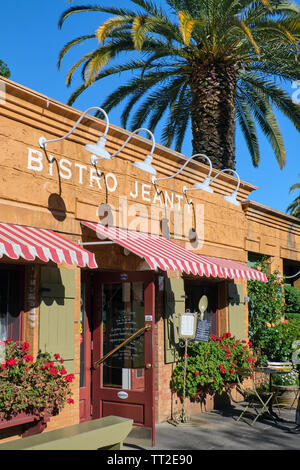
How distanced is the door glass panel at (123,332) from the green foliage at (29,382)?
1.20 m

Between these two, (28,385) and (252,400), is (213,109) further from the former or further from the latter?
(28,385)

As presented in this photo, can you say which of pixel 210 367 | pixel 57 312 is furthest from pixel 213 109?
pixel 57 312

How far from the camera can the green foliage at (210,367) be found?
8.94 metres

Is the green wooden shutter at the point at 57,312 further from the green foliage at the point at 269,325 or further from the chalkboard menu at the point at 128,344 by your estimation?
the green foliage at the point at 269,325

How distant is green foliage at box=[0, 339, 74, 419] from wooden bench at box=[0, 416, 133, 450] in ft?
4.98

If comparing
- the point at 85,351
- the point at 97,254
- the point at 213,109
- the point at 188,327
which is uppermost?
the point at 213,109

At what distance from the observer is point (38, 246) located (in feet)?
19.5

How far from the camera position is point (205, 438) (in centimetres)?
757

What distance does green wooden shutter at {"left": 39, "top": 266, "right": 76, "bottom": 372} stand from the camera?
6812 millimetres

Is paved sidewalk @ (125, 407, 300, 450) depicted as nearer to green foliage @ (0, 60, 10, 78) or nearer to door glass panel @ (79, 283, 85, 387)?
door glass panel @ (79, 283, 85, 387)

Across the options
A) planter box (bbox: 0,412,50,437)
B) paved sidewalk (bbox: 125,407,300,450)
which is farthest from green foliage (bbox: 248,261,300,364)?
planter box (bbox: 0,412,50,437)

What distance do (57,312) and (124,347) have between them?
4.48 ft

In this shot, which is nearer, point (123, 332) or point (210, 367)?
point (123, 332)

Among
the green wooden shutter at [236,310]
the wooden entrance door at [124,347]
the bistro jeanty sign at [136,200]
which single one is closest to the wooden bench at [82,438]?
the wooden entrance door at [124,347]
